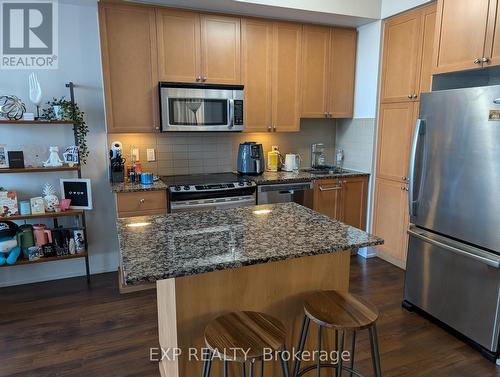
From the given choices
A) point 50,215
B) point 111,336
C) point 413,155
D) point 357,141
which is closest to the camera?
point 111,336

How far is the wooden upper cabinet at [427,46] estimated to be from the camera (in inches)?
120

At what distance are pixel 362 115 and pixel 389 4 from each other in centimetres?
109

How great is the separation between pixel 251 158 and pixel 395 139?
1435mm

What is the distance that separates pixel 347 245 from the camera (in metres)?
1.48

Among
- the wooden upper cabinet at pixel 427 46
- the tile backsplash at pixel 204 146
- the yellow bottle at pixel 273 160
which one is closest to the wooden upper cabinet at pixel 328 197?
the yellow bottle at pixel 273 160

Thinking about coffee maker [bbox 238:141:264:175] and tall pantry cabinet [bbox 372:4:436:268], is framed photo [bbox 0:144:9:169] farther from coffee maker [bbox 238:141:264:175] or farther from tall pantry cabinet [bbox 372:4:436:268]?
tall pantry cabinet [bbox 372:4:436:268]

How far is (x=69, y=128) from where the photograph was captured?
3.19 m

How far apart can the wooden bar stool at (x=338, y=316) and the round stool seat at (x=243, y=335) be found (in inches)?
7.3

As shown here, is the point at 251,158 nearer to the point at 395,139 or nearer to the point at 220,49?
the point at 220,49

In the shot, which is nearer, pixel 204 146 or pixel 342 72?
pixel 204 146

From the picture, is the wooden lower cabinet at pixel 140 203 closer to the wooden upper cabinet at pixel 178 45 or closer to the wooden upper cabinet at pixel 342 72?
the wooden upper cabinet at pixel 178 45

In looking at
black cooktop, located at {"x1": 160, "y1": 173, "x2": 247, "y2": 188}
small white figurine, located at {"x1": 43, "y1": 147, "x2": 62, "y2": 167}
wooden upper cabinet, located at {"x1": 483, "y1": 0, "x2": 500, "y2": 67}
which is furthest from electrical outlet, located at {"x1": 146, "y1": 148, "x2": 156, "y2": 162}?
wooden upper cabinet, located at {"x1": 483, "y1": 0, "x2": 500, "y2": 67}

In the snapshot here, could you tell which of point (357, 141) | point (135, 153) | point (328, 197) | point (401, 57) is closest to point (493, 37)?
point (401, 57)

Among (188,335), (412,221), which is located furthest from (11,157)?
(412,221)
